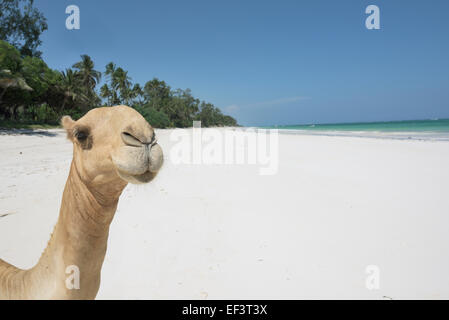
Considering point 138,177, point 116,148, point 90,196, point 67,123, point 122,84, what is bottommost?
point 90,196

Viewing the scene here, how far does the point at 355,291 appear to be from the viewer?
8.52ft

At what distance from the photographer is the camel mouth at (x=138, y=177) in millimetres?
1144

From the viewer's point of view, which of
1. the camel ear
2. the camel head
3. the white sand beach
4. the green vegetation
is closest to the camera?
the camel head

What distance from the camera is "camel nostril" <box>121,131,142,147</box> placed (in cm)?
116

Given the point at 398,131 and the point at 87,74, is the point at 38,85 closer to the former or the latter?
the point at 87,74

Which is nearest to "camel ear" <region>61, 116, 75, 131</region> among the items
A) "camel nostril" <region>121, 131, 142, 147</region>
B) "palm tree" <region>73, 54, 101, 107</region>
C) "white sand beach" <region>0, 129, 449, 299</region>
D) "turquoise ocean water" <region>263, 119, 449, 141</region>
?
"camel nostril" <region>121, 131, 142, 147</region>

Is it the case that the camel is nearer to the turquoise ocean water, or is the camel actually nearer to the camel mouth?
the camel mouth

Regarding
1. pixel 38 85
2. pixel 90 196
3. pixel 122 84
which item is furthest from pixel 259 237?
pixel 122 84

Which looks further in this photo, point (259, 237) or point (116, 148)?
point (259, 237)

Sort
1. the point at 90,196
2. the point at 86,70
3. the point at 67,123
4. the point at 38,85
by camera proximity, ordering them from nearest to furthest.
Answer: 1. the point at 90,196
2. the point at 67,123
3. the point at 38,85
4. the point at 86,70

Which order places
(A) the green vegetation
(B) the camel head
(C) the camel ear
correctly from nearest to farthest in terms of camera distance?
(B) the camel head, (C) the camel ear, (A) the green vegetation

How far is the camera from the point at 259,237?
3822mm

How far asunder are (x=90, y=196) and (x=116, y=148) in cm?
40
